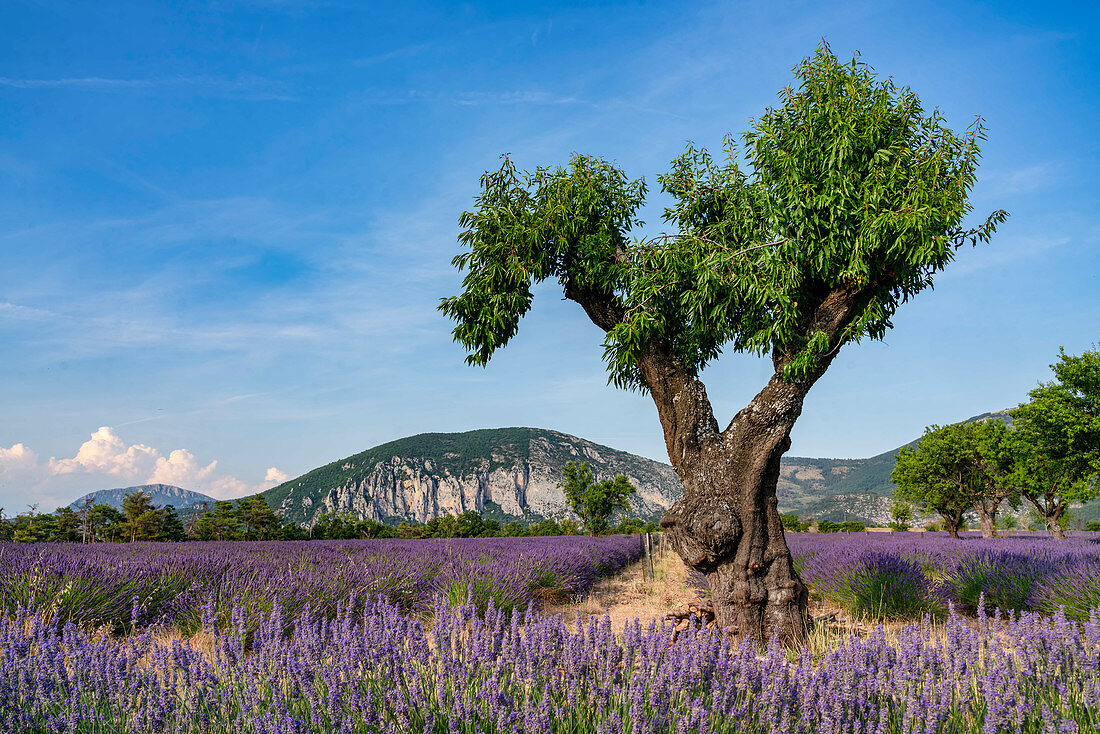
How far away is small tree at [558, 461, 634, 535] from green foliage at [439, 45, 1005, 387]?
27.3 metres

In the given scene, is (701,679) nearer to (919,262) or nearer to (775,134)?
(919,262)

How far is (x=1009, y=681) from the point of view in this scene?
2506mm

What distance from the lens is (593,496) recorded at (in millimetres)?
32500

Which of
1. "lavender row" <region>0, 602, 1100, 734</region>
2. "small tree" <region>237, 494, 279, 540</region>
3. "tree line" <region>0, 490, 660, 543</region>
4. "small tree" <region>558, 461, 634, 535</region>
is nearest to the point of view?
→ "lavender row" <region>0, 602, 1100, 734</region>

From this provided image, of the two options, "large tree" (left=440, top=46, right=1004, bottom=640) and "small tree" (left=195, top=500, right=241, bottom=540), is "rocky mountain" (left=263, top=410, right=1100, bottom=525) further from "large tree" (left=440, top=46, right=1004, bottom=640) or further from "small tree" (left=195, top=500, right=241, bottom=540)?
"large tree" (left=440, top=46, right=1004, bottom=640)

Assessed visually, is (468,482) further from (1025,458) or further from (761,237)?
(761,237)

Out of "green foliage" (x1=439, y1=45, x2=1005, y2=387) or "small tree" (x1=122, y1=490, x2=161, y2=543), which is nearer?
"green foliage" (x1=439, y1=45, x2=1005, y2=387)

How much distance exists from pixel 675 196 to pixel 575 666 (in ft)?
17.3

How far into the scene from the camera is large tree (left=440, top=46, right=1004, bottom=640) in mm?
5000

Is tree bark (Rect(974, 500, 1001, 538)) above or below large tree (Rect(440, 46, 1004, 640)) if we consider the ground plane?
below

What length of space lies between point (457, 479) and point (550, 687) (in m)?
138

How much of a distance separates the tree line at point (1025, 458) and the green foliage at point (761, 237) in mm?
16531

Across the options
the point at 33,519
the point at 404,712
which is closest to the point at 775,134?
the point at 404,712

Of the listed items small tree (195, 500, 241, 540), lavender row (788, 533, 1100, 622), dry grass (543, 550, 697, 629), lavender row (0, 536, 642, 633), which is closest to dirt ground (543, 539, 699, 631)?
dry grass (543, 550, 697, 629)
